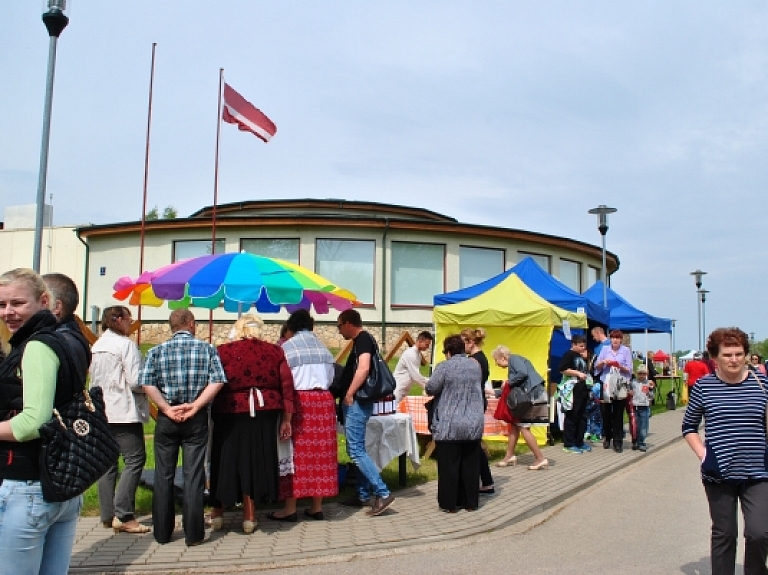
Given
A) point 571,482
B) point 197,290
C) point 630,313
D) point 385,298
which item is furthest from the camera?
point 385,298

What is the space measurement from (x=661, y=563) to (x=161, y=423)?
440cm

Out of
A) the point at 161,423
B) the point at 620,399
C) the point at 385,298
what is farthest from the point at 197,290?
the point at 385,298

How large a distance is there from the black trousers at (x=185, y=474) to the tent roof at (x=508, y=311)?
829cm

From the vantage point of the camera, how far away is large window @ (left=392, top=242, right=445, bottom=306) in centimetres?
3011

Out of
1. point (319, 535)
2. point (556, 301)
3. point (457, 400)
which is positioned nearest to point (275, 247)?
point (556, 301)

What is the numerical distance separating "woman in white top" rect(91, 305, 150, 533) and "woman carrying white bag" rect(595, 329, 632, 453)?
28.0ft

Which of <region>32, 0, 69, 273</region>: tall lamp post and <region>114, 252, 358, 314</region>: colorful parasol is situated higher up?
<region>32, 0, 69, 273</region>: tall lamp post

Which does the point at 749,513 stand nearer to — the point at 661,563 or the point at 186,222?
the point at 661,563

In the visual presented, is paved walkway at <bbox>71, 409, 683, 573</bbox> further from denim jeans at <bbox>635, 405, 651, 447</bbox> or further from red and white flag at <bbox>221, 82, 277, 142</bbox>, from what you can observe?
red and white flag at <bbox>221, 82, 277, 142</bbox>

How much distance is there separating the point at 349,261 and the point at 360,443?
22384 millimetres

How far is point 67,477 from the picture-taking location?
337cm

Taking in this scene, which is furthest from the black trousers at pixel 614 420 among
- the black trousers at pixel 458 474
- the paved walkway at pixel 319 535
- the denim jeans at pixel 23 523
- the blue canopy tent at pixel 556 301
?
the denim jeans at pixel 23 523

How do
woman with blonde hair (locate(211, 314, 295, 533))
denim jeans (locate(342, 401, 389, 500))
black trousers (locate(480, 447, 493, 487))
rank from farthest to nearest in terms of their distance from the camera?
black trousers (locate(480, 447, 493, 487)) < denim jeans (locate(342, 401, 389, 500)) < woman with blonde hair (locate(211, 314, 295, 533))

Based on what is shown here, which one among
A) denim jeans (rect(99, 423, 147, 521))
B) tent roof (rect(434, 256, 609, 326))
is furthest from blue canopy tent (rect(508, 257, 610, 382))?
denim jeans (rect(99, 423, 147, 521))
